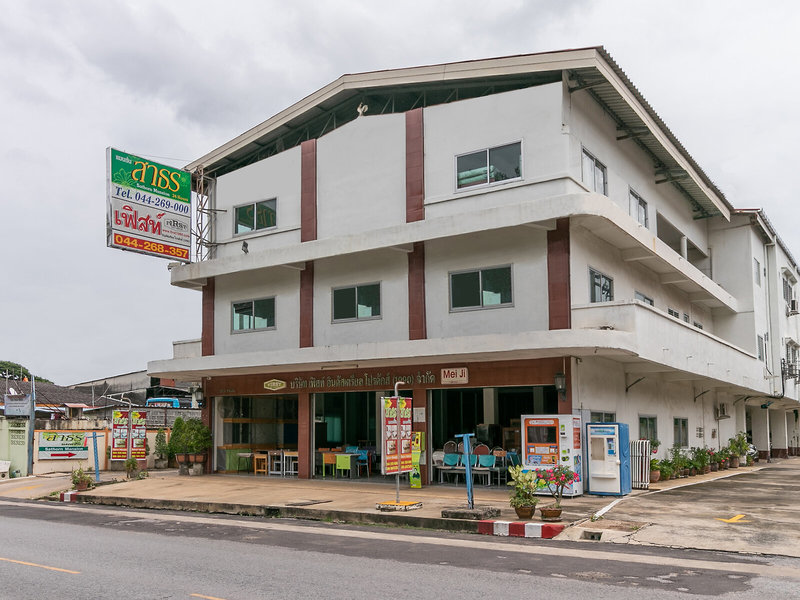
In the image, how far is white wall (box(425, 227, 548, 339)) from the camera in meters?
19.7

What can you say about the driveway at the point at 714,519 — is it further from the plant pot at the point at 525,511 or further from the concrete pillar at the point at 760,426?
the concrete pillar at the point at 760,426

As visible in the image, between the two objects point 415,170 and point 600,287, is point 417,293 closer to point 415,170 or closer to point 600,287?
point 415,170

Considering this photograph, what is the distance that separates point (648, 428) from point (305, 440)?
411 inches

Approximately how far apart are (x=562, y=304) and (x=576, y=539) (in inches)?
275

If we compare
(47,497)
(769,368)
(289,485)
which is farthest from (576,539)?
(769,368)

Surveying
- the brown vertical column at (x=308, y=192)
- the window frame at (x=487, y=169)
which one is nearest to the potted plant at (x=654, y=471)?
the window frame at (x=487, y=169)

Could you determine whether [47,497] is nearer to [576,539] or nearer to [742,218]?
[576,539]

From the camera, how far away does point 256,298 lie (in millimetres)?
25594

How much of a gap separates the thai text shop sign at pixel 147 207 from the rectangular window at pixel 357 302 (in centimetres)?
542

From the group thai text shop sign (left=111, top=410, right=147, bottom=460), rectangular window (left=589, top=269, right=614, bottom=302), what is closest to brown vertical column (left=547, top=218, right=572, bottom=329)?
rectangular window (left=589, top=269, right=614, bottom=302)

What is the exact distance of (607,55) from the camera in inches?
772

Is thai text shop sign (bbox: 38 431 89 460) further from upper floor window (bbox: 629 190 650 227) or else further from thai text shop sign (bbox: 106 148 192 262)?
upper floor window (bbox: 629 190 650 227)

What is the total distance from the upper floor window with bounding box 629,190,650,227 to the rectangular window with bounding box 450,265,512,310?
21.0ft

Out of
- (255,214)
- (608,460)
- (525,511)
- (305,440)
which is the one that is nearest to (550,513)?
(525,511)
